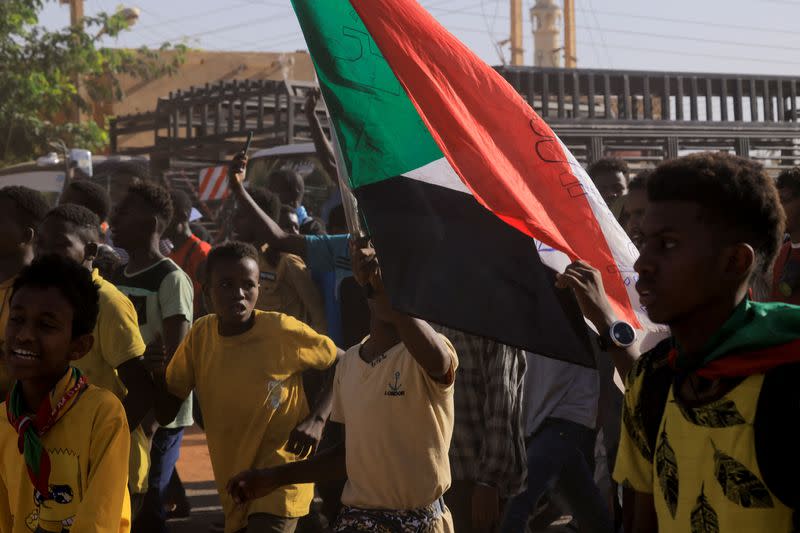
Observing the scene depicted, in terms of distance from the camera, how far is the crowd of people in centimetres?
257

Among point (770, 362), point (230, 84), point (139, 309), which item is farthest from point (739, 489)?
point (230, 84)

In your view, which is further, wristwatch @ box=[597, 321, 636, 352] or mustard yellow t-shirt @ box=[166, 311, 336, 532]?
mustard yellow t-shirt @ box=[166, 311, 336, 532]

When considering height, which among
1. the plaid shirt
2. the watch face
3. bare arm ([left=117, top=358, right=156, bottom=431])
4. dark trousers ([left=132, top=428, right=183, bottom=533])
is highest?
the watch face

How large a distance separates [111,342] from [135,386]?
0.65ft

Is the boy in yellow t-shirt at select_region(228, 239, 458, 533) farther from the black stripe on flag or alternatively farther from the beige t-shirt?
the black stripe on flag

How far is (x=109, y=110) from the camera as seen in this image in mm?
36344

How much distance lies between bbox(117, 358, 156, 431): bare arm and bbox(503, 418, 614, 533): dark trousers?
175 cm

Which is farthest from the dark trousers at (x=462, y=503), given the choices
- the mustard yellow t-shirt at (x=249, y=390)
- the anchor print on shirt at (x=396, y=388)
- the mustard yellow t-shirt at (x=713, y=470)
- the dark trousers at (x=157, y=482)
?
the mustard yellow t-shirt at (x=713, y=470)

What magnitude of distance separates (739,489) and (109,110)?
35.5 metres

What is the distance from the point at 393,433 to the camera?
4.25 metres

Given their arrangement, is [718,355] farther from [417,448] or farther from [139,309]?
[139,309]

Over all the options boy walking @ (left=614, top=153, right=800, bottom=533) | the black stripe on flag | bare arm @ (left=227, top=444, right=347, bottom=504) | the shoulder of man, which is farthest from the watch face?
bare arm @ (left=227, top=444, right=347, bottom=504)

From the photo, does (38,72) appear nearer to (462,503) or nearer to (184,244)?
Result: (184,244)

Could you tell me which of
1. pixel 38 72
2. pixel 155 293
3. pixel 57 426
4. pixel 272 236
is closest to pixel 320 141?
→ pixel 272 236
